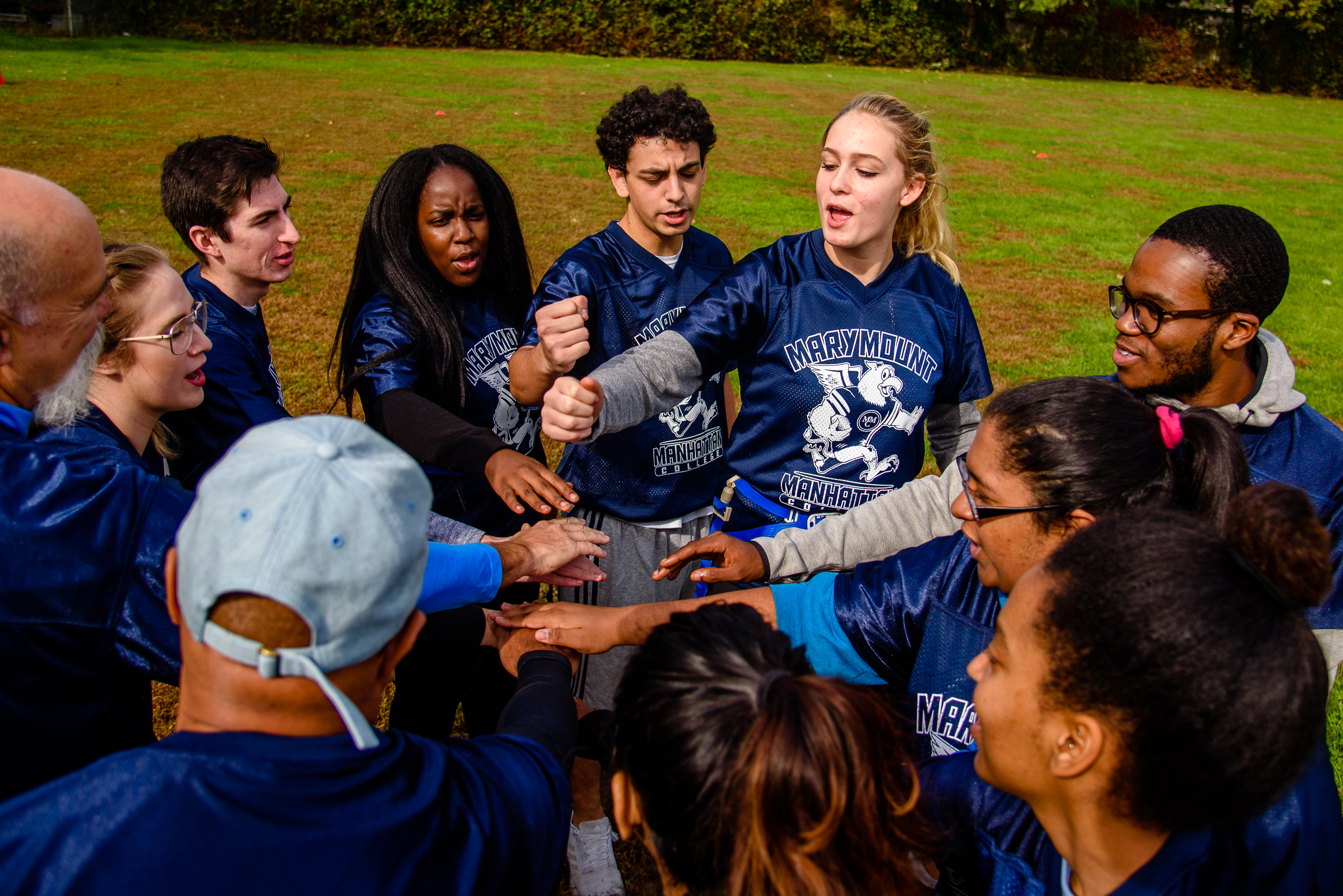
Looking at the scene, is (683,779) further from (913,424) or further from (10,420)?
(913,424)

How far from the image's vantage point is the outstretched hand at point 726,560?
274 cm

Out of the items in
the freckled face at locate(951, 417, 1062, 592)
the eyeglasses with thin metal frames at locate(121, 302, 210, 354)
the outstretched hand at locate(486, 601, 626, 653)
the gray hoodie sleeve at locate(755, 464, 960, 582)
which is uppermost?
the eyeglasses with thin metal frames at locate(121, 302, 210, 354)

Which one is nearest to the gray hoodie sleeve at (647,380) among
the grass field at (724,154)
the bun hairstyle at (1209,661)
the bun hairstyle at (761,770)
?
the bun hairstyle at (761,770)

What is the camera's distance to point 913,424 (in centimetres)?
313

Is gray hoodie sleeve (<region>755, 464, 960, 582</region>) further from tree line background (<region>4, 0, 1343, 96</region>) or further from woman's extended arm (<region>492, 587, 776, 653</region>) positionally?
tree line background (<region>4, 0, 1343, 96</region>)

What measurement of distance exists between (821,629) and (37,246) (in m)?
2.11

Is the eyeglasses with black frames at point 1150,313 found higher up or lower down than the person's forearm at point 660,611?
higher up

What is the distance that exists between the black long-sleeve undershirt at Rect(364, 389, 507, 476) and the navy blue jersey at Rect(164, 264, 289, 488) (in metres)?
0.40

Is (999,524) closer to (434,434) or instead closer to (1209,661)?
(1209,661)

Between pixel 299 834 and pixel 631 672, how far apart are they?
0.65m

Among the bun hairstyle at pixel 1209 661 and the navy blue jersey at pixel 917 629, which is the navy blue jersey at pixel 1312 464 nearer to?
the navy blue jersey at pixel 917 629

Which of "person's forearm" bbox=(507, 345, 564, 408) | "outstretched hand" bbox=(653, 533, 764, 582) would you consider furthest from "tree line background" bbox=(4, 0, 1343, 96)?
"outstretched hand" bbox=(653, 533, 764, 582)

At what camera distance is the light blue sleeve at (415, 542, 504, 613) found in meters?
2.56

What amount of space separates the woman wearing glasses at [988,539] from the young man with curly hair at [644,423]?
0.82 meters
